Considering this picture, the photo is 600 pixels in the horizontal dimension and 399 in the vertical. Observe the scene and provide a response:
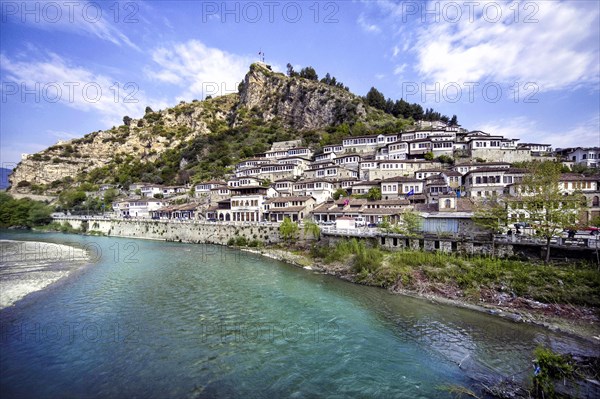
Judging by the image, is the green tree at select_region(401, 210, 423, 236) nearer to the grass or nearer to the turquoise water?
the grass

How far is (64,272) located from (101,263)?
16.6 ft

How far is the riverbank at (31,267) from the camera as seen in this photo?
19.8m

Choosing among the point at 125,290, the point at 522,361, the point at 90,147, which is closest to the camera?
the point at 522,361

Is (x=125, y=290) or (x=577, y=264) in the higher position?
(x=577, y=264)

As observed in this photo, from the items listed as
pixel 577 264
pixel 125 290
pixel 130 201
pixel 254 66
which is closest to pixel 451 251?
pixel 577 264

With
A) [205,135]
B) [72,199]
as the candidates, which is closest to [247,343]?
[72,199]

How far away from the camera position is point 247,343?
14.2 meters

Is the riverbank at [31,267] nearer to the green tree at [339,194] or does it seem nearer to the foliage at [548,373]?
the foliage at [548,373]

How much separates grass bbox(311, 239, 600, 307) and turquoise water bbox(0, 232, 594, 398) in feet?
8.74

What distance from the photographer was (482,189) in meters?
40.1

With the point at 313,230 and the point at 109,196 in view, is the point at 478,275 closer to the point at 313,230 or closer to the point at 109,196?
the point at 313,230

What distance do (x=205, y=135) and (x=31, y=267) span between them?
94399 mm

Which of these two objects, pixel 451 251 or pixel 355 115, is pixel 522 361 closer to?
pixel 451 251

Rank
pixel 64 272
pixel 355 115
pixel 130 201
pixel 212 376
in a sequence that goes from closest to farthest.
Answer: pixel 212 376
pixel 64 272
pixel 130 201
pixel 355 115
